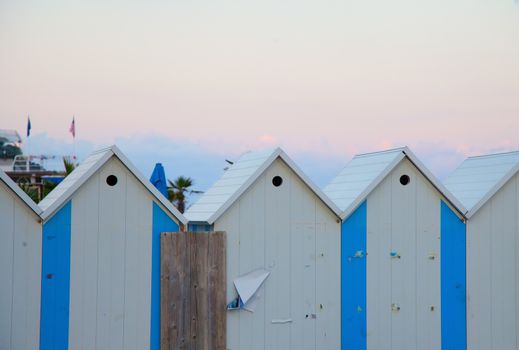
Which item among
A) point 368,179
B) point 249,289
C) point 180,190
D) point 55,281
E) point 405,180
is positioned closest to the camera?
point 55,281

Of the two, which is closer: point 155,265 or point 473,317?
point 155,265

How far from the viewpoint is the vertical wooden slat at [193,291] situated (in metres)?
12.0

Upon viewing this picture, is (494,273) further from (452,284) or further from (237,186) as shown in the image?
(237,186)

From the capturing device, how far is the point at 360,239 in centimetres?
1305

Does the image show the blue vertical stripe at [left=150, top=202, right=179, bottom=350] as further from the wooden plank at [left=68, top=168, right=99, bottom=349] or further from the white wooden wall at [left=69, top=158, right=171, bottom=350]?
the wooden plank at [left=68, top=168, right=99, bottom=349]

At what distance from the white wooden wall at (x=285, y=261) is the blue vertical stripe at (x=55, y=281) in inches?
87.3

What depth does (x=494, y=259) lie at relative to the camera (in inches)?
542

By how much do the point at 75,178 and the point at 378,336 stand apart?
17.1ft

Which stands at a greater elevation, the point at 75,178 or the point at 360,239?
the point at 75,178

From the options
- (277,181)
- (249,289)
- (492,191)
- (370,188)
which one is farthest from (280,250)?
(492,191)

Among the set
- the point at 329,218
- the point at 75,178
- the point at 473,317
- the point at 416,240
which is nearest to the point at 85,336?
the point at 75,178

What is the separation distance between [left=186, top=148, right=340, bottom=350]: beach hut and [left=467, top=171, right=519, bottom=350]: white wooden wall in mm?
2366

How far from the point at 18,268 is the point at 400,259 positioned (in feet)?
18.9

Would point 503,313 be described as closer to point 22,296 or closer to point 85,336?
point 85,336
